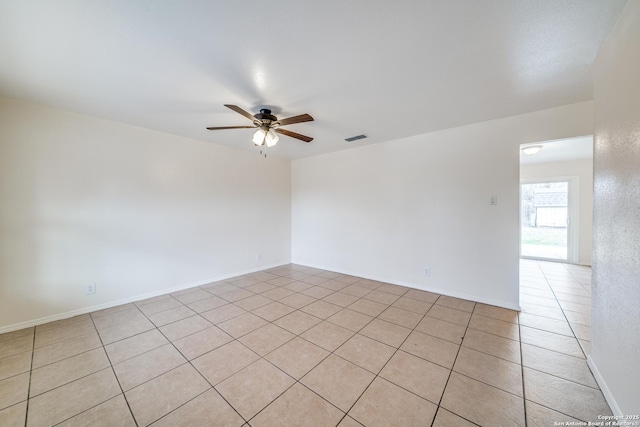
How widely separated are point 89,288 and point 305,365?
3000mm

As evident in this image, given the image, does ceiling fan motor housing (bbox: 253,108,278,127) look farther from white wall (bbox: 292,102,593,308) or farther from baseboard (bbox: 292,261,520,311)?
baseboard (bbox: 292,261,520,311)

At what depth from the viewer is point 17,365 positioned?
1.88 meters

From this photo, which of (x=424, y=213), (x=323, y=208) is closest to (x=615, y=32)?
(x=424, y=213)

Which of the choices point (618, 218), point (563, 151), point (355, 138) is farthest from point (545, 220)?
point (618, 218)

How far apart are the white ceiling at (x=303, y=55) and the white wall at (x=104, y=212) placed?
0.44m

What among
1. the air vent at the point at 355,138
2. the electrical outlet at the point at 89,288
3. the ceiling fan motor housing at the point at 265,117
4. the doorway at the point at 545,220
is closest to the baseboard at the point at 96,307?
the electrical outlet at the point at 89,288

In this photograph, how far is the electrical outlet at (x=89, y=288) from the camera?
112 inches

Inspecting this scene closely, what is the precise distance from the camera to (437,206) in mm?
3406

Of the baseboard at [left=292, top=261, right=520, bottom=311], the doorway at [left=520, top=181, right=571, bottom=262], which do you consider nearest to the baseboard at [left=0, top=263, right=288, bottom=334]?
the baseboard at [left=292, top=261, right=520, bottom=311]

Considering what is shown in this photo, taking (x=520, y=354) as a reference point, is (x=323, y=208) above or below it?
above

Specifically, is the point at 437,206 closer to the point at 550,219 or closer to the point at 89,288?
the point at 550,219

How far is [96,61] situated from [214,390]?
271 cm

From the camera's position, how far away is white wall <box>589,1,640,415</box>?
4.04 ft

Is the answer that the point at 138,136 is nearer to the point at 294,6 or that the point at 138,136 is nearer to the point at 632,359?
the point at 294,6
